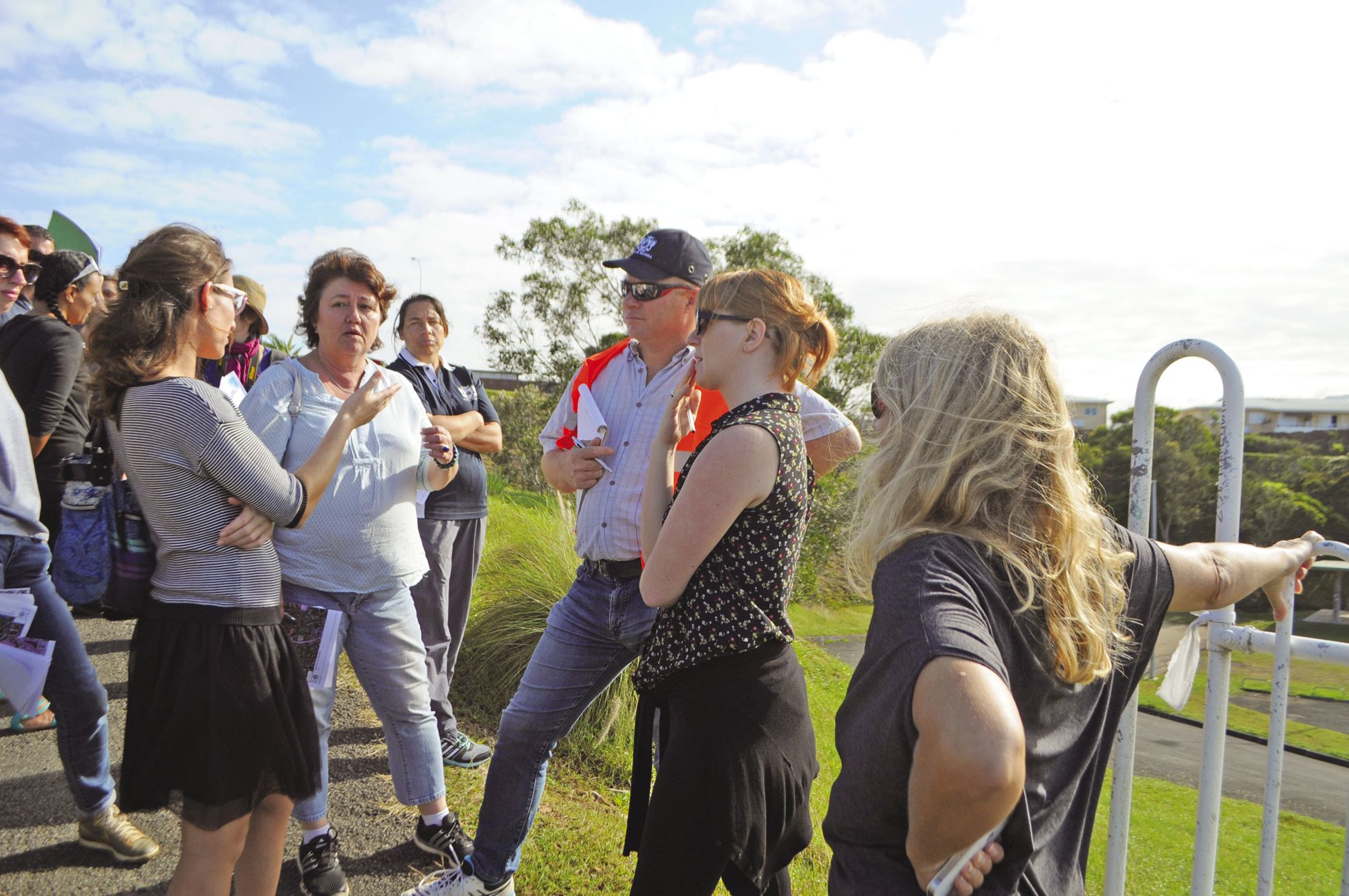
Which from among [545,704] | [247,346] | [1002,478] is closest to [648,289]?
[545,704]

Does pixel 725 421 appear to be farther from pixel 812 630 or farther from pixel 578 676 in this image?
pixel 812 630

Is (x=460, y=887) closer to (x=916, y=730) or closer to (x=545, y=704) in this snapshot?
(x=545, y=704)

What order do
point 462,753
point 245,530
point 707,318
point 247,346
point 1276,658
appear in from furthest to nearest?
point 247,346
point 462,753
point 707,318
point 245,530
point 1276,658

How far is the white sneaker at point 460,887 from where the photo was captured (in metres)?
2.75

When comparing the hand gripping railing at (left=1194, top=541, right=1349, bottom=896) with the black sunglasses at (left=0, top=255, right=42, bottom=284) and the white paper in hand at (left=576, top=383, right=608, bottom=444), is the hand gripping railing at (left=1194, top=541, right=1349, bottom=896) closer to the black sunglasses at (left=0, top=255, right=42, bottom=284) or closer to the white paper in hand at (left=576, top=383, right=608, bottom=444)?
the white paper in hand at (left=576, top=383, right=608, bottom=444)

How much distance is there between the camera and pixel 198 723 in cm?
214

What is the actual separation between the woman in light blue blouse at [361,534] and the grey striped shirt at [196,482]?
0.53m

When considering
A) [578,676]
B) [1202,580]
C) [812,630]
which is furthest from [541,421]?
[1202,580]

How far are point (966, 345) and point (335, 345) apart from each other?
2.42m

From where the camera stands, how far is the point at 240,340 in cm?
503

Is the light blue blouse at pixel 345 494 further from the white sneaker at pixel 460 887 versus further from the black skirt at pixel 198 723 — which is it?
the white sneaker at pixel 460 887

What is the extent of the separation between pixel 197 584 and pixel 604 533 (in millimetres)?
1207

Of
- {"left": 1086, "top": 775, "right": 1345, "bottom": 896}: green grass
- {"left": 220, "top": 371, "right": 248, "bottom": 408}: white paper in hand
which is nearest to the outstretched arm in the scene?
{"left": 220, "top": 371, "right": 248, "bottom": 408}: white paper in hand

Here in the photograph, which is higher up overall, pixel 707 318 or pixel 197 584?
pixel 707 318
